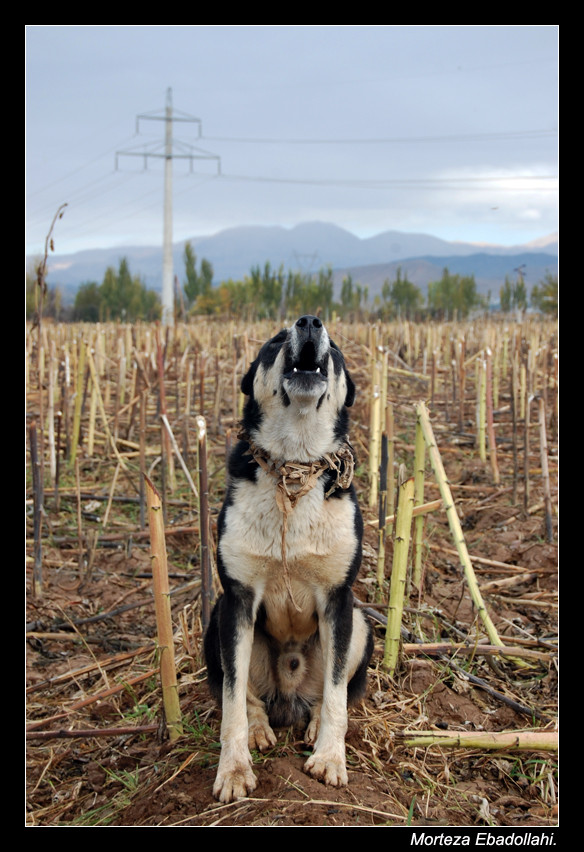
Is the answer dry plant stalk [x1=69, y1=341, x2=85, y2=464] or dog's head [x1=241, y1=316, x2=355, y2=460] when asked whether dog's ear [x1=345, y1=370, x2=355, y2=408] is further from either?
dry plant stalk [x1=69, y1=341, x2=85, y2=464]

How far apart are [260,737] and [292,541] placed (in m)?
0.88

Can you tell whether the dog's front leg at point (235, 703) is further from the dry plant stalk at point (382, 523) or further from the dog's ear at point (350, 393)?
the dry plant stalk at point (382, 523)

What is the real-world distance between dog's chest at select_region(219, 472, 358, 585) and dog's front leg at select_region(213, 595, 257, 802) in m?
0.15

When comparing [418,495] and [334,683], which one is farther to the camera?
[418,495]

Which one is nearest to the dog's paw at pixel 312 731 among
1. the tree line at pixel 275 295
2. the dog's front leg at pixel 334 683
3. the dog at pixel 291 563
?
the dog at pixel 291 563

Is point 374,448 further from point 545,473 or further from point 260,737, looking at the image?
point 260,737

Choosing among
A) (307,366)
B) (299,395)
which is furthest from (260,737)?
(307,366)

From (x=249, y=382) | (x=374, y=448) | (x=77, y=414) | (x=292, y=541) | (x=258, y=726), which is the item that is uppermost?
(x=249, y=382)

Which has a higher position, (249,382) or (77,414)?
(249,382)

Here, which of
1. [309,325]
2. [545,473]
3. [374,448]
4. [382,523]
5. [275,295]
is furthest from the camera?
[275,295]

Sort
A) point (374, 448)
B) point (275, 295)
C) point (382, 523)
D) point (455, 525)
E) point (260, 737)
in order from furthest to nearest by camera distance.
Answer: point (275, 295) < point (374, 448) < point (382, 523) < point (455, 525) < point (260, 737)

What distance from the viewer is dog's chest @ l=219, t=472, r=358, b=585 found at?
9.63 feet

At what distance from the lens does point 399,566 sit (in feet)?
11.8
